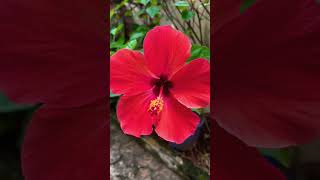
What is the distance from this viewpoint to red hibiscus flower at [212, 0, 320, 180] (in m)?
0.23

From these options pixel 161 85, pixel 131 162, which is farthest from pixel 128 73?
pixel 131 162

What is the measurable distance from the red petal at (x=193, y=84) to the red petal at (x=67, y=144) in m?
0.05

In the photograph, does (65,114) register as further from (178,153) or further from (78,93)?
(178,153)

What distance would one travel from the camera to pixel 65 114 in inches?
9.5

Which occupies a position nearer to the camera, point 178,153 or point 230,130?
point 230,130

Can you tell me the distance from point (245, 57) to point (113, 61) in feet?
0.29

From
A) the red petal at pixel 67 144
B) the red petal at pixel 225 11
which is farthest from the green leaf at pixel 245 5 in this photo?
the red petal at pixel 67 144

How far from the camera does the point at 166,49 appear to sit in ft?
0.76

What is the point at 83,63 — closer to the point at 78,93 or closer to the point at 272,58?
the point at 78,93

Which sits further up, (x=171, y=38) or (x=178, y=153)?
(x=171, y=38)

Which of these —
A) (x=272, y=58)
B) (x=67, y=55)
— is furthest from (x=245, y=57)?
(x=67, y=55)

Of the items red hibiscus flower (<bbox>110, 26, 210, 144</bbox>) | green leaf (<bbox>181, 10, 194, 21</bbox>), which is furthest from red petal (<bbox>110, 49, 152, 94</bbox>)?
green leaf (<bbox>181, 10, 194, 21</bbox>)

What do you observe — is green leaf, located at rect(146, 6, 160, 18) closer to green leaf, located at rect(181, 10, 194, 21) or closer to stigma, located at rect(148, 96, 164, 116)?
green leaf, located at rect(181, 10, 194, 21)

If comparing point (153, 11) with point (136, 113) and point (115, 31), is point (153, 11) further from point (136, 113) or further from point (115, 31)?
point (136, 113)
